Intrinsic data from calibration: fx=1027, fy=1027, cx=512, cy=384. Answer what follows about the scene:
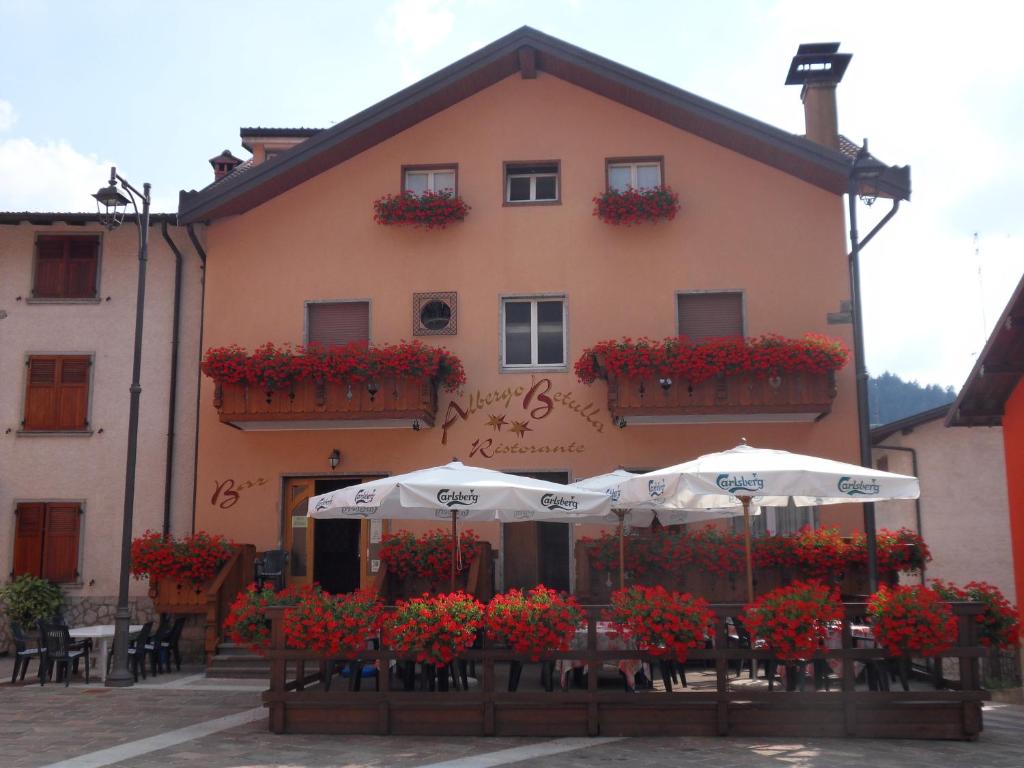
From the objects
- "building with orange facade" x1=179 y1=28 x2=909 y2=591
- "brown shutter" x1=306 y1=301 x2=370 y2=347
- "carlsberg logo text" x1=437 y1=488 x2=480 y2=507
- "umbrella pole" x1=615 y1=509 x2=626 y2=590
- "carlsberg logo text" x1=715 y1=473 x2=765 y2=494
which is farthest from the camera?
"brown shutter" x1=306 y1=301 x2=370 y2=347

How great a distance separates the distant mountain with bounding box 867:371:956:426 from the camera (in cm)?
8850

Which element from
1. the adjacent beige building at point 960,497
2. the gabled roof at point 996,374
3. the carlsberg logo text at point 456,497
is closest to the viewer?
the carlsberg logo text at point 456,497

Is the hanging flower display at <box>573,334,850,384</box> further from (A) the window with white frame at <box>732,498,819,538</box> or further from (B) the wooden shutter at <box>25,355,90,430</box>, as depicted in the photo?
(B) the wooden shutter at <box>25,355,90,430</box>

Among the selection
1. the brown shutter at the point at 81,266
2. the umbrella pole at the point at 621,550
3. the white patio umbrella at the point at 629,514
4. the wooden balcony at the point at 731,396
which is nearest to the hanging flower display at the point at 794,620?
the white patio umbrella at the point at 629,514

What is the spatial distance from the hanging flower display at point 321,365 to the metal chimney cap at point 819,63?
8.07 m

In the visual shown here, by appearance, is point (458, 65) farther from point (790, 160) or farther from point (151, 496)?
point (151, 496)

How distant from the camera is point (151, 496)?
669 inches

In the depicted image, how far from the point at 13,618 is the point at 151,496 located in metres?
2.74

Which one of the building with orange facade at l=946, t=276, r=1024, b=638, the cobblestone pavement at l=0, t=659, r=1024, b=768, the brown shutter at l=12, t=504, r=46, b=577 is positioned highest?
the building with orange facade at l=946, t=276, r=1024, b=638

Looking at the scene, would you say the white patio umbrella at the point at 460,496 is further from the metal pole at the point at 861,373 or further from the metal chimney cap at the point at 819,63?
the metal chimney cap at the point at 819,63

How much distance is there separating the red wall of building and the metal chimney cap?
6710 millimetres

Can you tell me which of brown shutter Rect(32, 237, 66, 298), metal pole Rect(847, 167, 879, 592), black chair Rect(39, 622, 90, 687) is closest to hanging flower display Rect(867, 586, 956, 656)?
metal pole Rect(847, 167, 879, 592)

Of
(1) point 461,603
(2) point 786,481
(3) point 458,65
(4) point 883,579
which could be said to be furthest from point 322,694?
(3) point 458,65

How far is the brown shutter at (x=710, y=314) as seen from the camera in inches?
643
